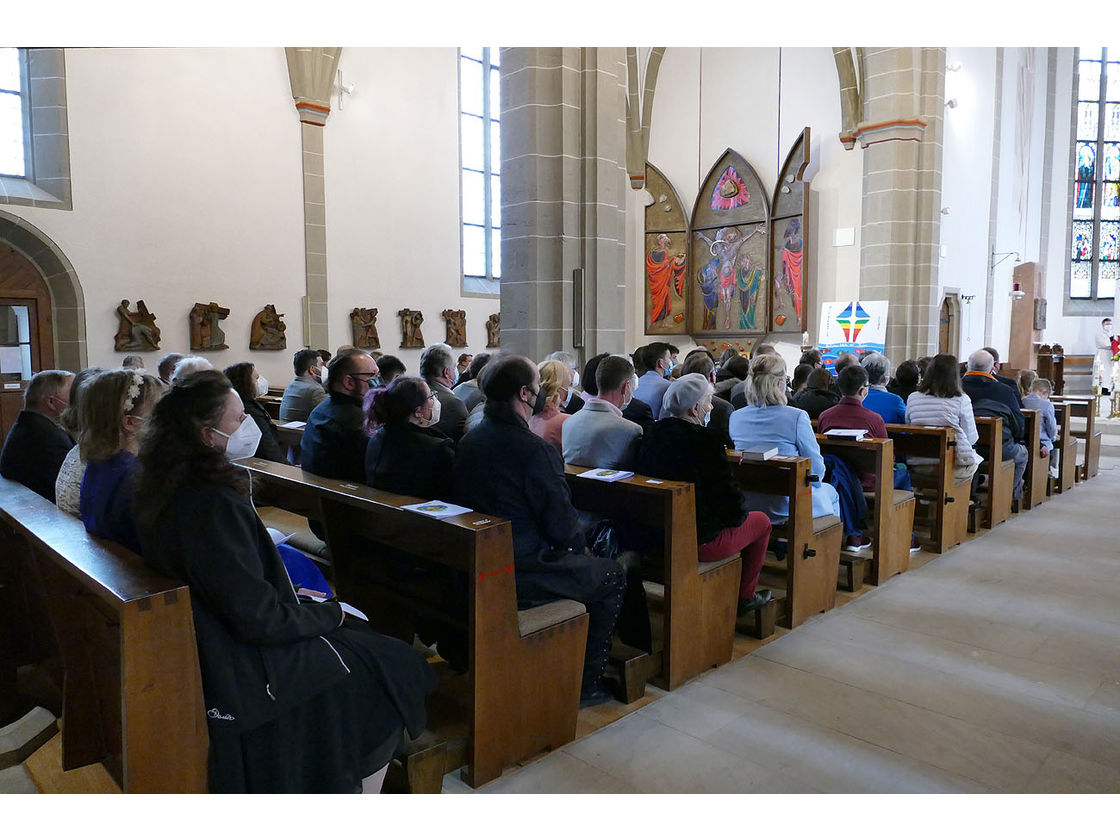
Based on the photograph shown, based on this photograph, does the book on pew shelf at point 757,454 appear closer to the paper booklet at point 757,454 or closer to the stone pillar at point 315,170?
the paper booklet at point 757,454

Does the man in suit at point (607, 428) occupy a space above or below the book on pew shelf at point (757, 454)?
above

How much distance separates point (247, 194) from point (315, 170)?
106 cm

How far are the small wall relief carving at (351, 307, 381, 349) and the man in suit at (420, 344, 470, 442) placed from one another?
22.6ft

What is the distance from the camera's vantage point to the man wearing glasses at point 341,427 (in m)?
3.66

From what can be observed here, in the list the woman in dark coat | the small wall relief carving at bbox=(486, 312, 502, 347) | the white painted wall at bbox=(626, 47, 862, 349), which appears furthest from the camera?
the small wall relief carving at bbox=(486, 312, 502, 347)

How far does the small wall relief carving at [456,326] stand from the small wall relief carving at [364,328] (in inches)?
52.5

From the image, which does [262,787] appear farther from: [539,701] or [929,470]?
[929,470]

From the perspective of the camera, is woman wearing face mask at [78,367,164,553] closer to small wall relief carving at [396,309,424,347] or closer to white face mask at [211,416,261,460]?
white face mask at [211,416,261,460]

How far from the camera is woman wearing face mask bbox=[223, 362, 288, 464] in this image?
4.64 metres

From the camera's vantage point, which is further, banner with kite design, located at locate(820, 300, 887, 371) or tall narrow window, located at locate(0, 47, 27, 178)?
banner with kite design, located at locate(820, 300, 887, 371)

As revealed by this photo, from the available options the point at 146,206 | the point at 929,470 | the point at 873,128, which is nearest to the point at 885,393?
the point at 929,470

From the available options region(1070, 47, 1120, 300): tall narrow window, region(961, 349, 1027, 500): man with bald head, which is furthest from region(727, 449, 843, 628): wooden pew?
region(1070, 47, 1120, 300): tall narrow window

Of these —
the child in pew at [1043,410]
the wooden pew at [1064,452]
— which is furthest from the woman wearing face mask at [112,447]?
the wooden pew at [1064,452]

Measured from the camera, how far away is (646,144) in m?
14.6
